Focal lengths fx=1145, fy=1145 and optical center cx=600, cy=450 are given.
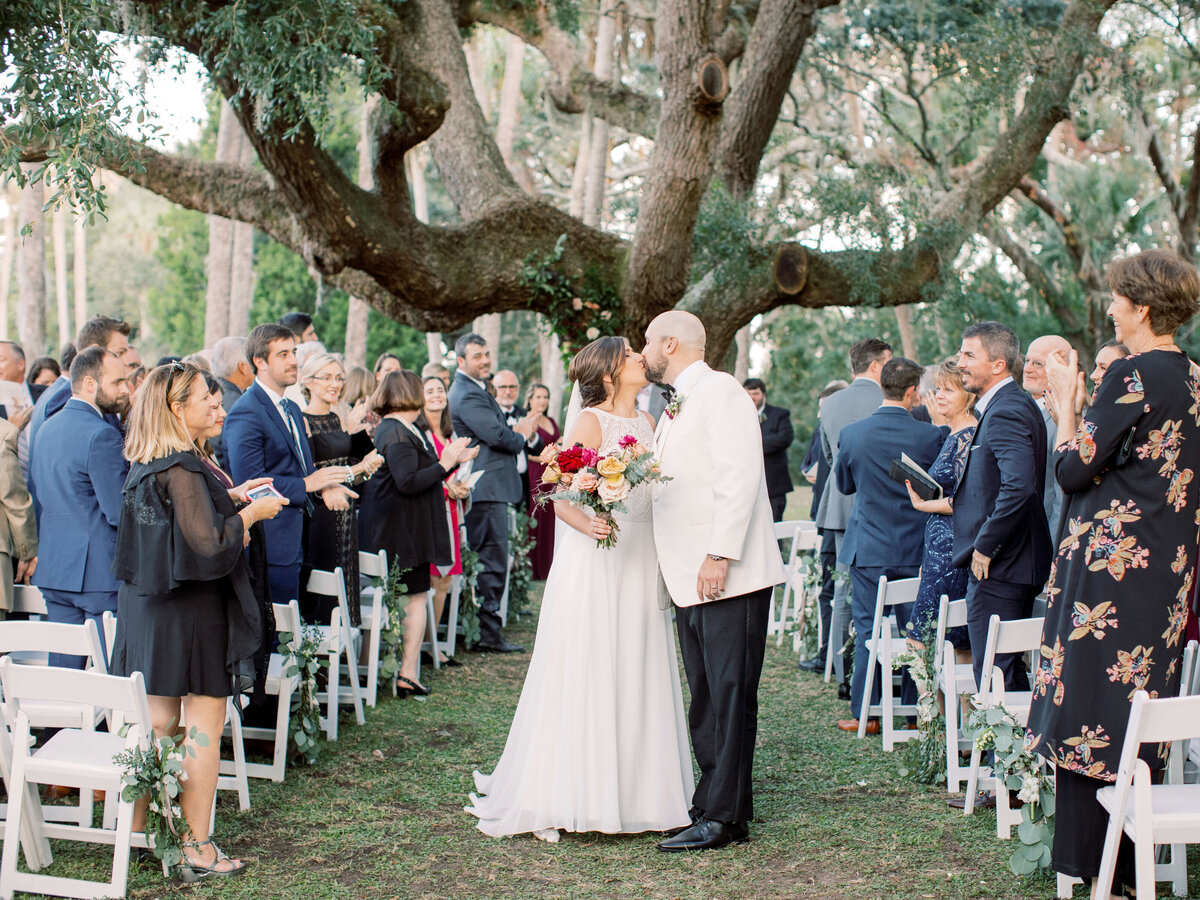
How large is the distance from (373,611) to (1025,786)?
4.25m

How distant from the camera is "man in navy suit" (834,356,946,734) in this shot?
6.55 metres

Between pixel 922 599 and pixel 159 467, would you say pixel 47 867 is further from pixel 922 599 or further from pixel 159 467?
pixel 922 599

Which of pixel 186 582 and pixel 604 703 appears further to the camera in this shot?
pixel 604 703

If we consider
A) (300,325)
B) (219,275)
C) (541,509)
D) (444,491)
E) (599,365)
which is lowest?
(541,509)

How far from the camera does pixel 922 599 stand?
19.4 ft

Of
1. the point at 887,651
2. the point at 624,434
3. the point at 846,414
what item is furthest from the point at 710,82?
the point at 624,434

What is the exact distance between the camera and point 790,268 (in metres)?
12.1

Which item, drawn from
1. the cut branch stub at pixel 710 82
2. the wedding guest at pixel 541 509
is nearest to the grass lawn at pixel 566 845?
the cut branch stub at pixel 710 82

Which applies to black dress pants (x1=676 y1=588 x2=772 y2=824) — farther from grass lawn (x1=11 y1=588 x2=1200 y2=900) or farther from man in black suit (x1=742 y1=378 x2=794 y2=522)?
man in black suit (x1=742 y1=378 x2=794 y2=522)

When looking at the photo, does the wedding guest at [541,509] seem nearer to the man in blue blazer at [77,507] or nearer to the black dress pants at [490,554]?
the black dress pants at [490,554]

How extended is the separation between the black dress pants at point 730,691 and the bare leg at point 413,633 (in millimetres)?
3186

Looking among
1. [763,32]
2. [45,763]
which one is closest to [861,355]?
[45,763]

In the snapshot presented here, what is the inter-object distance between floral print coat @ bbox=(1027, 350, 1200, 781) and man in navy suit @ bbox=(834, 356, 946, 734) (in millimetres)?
2754

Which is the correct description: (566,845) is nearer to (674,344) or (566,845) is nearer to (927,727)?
(927,727)
